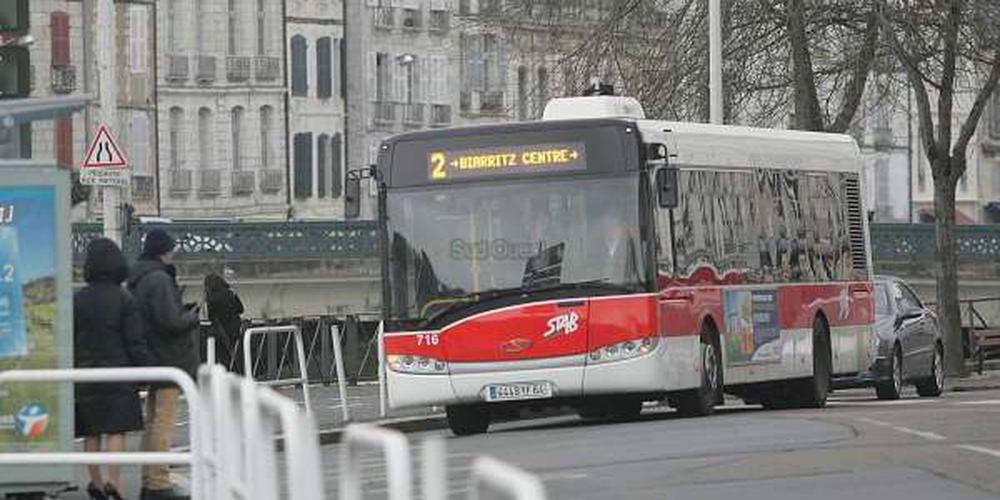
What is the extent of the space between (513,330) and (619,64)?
1525cm

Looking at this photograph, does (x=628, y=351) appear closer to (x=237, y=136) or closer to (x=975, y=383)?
(x=975, y=383)

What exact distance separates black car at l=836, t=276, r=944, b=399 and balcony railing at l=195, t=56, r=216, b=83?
5275cm

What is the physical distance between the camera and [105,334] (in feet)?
56.0

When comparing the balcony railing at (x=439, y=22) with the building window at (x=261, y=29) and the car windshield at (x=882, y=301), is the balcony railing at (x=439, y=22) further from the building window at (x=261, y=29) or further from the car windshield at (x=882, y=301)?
the car windshield at (x=882, y=301)

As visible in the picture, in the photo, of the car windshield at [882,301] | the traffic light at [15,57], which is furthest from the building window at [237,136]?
the traffic light at [15,57]

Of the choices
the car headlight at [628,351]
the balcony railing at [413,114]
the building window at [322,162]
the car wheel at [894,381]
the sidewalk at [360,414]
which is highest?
the balcony railing at [413,114]

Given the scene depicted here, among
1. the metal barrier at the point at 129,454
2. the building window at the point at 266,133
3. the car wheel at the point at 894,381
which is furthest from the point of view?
the building window at the point at 266,133

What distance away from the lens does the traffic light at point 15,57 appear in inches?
685

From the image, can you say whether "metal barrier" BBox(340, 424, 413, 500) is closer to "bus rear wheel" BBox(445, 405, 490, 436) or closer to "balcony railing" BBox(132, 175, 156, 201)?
"bus rear wheel" BBox(445, 405, 490, 436)

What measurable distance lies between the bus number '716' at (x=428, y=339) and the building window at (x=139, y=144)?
199ft

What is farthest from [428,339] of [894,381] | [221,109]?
[221,109]

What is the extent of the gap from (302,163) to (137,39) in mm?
7655

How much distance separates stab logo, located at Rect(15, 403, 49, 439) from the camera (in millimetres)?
16094

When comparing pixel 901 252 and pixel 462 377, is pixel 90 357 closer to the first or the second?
pixel 462 377
